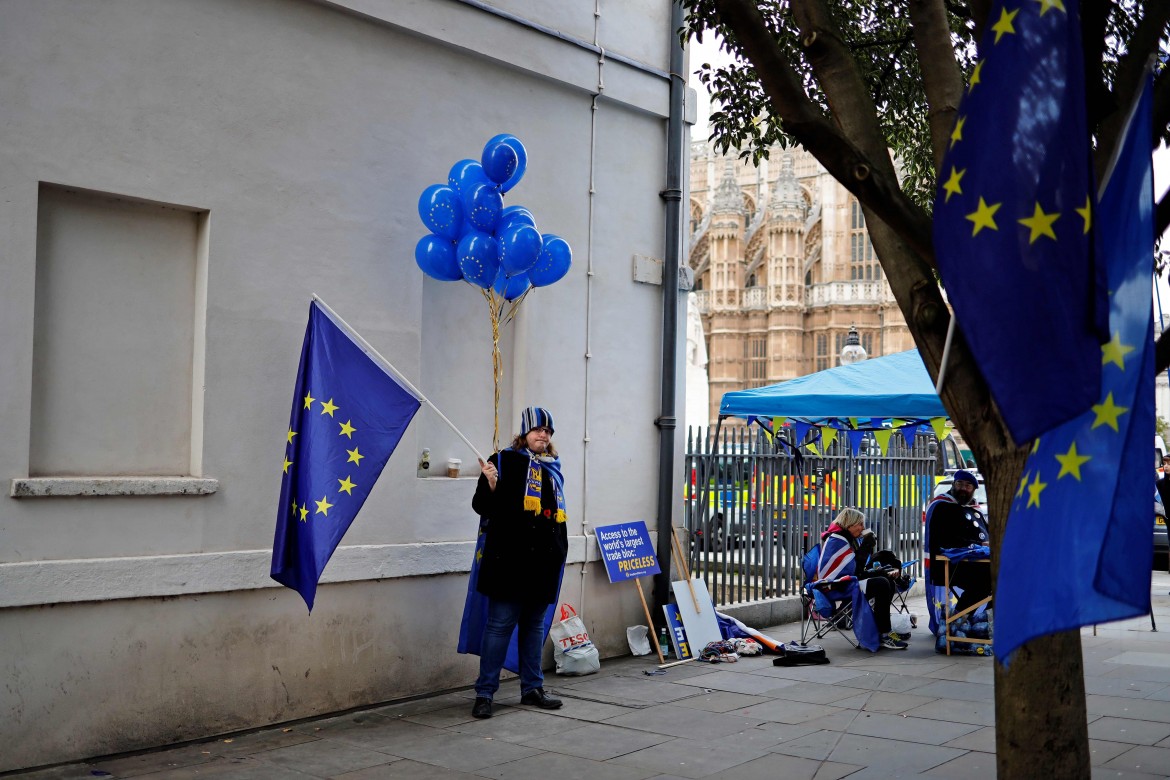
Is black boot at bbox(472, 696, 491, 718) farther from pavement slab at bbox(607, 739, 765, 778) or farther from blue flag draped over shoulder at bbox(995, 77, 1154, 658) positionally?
blue flag draped over shoulder at bbox(995, 77, 1154, 658)

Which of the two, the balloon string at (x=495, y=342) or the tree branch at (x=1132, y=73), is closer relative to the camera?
the tree branch at (x=1132, y=73)

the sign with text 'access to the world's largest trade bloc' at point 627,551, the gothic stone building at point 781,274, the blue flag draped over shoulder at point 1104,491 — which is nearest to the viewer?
the blue flag draped over shoulder at point 1104,491

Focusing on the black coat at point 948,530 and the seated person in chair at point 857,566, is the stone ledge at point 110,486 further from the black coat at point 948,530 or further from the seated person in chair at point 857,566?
the black coat at point 948,530

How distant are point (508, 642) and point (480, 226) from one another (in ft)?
9.43

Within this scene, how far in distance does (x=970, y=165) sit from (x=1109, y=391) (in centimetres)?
94

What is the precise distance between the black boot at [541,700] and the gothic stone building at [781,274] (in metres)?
63.8

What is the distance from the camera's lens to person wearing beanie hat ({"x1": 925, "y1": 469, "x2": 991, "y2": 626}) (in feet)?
34.0

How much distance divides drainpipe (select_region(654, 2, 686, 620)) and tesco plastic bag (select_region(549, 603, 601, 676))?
1.27m

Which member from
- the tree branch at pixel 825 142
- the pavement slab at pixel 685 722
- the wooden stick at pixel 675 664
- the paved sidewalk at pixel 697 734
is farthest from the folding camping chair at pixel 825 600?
the tree branch at pixel 825 142

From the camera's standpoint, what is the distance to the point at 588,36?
31.6 ft

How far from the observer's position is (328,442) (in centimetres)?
679

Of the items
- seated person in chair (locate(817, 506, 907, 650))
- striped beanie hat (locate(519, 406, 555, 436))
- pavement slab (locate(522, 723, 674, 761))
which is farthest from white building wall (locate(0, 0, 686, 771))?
seated person in chair (locate(817, 506, 907, 650))

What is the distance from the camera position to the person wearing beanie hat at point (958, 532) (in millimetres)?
10375

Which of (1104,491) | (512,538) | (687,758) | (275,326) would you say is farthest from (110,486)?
(1104,491)
